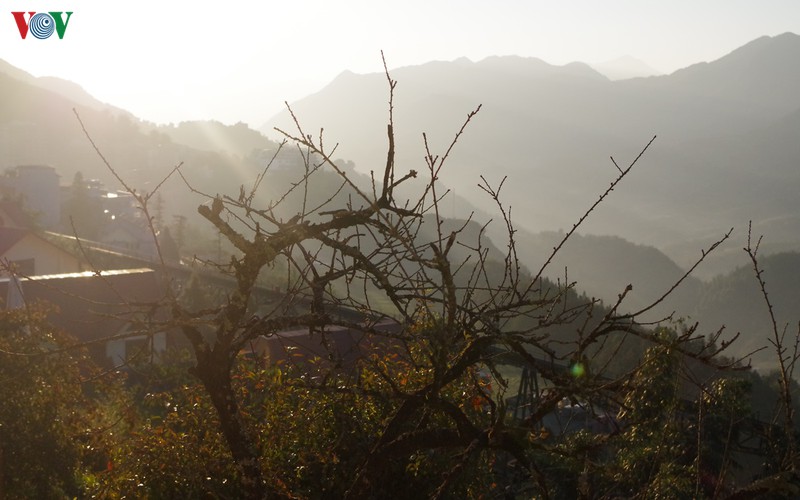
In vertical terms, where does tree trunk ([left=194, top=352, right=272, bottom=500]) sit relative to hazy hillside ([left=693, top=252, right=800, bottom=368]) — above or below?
above

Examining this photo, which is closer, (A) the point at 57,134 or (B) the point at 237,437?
(B) the point at 237,437

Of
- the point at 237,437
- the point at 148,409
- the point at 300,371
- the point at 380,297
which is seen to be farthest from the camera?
the point at 380,297

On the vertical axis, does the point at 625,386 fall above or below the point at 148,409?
above

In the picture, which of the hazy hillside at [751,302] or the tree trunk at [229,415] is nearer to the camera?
the tree trunk at [229,415]

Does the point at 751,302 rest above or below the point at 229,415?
below

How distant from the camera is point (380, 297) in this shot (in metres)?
72.8

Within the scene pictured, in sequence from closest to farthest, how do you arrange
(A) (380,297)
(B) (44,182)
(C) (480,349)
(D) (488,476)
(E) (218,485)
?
(C) (480,349) → (E) (218,485) → (D) (488,476) → (B) (44,182) → (A) (380,297)

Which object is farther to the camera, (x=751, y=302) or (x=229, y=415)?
(x=751, y=302)

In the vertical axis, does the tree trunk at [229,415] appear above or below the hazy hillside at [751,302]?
above

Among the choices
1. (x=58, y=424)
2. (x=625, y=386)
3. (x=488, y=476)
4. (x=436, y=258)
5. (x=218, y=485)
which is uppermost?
(x=436, y=258)

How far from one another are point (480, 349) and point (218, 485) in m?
2.98

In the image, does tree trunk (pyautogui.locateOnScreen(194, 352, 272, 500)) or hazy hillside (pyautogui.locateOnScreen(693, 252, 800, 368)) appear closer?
tree trunk (pyautogui.locateOnScreen(194, 352, 272, 500))

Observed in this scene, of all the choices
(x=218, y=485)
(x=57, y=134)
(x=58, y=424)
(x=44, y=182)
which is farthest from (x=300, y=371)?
(x=57, y=134)

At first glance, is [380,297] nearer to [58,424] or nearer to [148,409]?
[148,409]
